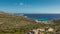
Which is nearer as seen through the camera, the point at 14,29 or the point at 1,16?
the point at 14,29

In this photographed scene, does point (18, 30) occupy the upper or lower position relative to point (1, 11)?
lower

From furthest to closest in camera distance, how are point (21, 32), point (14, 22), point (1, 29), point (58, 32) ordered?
point (14, 22), point (1, 29), point (21, 32), point (58, 32)

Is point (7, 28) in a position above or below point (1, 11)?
below

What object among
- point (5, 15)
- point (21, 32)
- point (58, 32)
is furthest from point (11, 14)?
point (58, 32)

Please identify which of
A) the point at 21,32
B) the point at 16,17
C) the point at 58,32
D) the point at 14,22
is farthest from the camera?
the point at 16,17

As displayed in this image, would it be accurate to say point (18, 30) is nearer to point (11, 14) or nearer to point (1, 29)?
point (1, 29)

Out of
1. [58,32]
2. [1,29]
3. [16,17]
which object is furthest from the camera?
[16,17]

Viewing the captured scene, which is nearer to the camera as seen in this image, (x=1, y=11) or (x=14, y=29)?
(x=14, y=29)

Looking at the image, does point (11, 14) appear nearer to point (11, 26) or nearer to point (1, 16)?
point (1, 16)

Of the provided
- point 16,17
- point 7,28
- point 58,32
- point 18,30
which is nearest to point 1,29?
point 7,28
